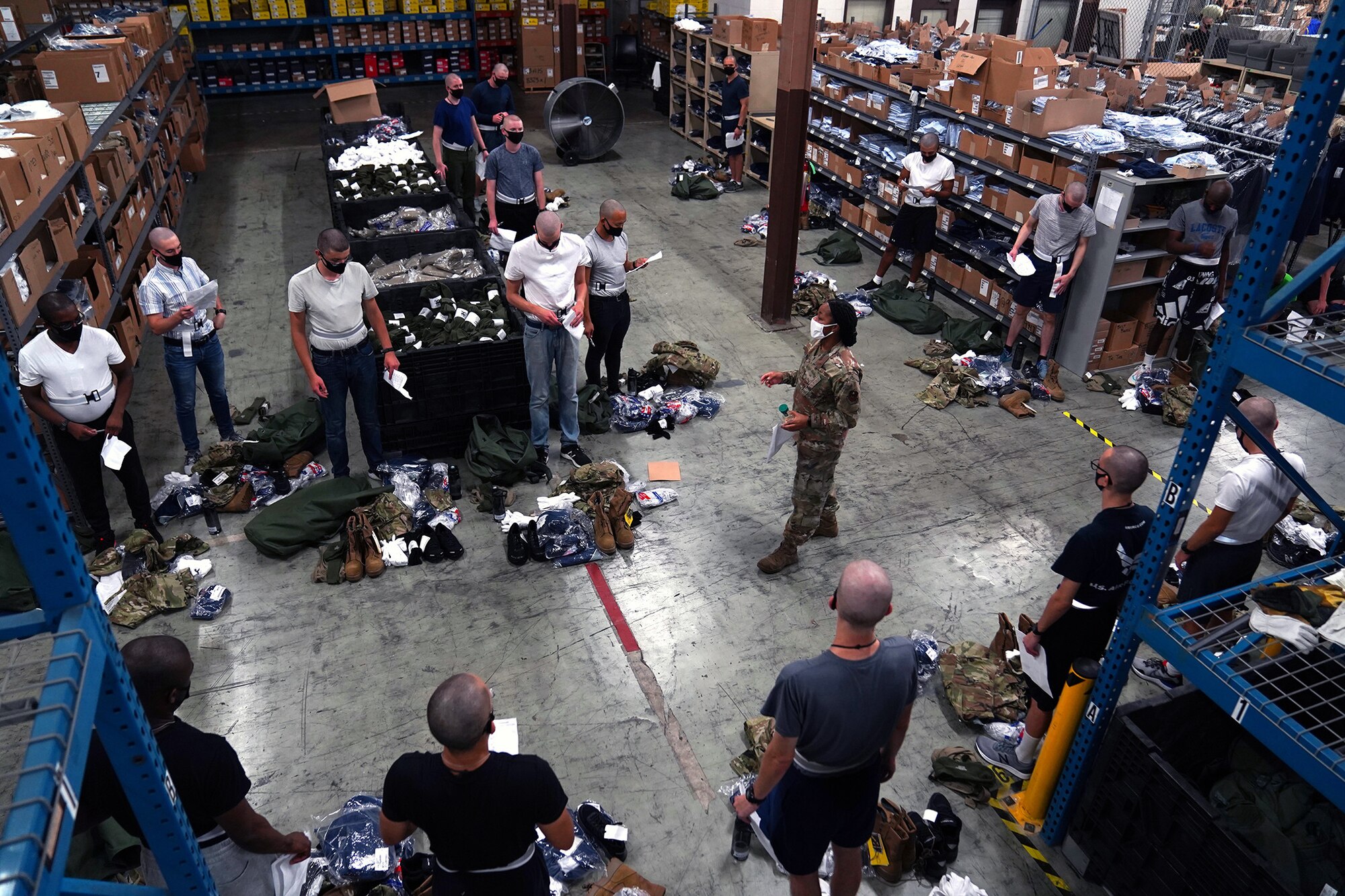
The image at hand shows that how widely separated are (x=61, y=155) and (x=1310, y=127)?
8.34 metres

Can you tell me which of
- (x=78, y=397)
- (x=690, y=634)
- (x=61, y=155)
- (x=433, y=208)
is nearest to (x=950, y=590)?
(x=690, y=634)

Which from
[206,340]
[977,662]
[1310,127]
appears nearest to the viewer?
[1310,127]

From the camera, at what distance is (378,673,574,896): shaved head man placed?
2781 mm

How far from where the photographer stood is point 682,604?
228 inches

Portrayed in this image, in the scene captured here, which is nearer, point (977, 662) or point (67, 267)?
point (977, 662)

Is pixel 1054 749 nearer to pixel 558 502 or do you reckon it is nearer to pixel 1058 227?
pixel 558 502

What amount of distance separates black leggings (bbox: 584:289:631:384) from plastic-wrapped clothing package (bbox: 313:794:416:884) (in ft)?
14.0

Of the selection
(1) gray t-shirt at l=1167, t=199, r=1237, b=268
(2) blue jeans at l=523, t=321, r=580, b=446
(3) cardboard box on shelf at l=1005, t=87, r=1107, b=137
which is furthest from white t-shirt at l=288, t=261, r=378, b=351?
(1) gray t-shirt at l=1167, t=199, r=1237, b=268

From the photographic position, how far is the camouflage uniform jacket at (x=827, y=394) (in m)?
5.33

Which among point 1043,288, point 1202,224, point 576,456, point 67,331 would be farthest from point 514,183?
point 1202,224

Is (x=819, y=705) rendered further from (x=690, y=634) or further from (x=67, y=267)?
(x=67, y=267)

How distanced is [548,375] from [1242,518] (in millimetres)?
4585

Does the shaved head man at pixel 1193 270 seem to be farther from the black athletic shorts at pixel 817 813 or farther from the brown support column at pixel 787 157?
the black athletic shorts at pixel 817 813

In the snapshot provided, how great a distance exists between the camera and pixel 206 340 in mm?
6656
